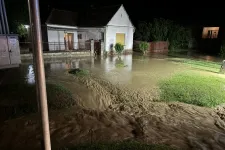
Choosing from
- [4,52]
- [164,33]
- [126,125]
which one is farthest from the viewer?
[164,33]

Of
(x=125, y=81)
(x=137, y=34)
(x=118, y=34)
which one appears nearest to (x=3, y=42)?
(x=125, y=81)

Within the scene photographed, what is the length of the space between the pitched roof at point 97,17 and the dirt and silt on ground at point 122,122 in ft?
42.1

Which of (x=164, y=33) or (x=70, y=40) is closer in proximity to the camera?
(x=70, y=40)

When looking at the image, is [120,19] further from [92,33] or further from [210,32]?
[210,32]

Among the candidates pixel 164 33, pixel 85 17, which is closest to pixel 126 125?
pixel 85 17

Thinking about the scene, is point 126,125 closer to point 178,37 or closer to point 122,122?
point 122,122

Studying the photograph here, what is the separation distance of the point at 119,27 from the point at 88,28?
3.88m

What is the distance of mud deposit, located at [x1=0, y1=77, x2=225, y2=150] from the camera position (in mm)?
3723

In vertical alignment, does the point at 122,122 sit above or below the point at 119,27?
below

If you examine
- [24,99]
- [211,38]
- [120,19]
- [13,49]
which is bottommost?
[24,99]

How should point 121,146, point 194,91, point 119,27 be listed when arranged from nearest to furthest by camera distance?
point 121,146, point 194,91, point 119,27

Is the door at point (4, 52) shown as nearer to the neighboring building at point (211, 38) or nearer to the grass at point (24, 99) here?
the grass at point (24, 99)

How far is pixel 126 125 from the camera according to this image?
15.1 feet

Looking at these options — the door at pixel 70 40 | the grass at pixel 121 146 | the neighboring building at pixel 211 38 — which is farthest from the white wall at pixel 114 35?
the grass at pixel 121 146
